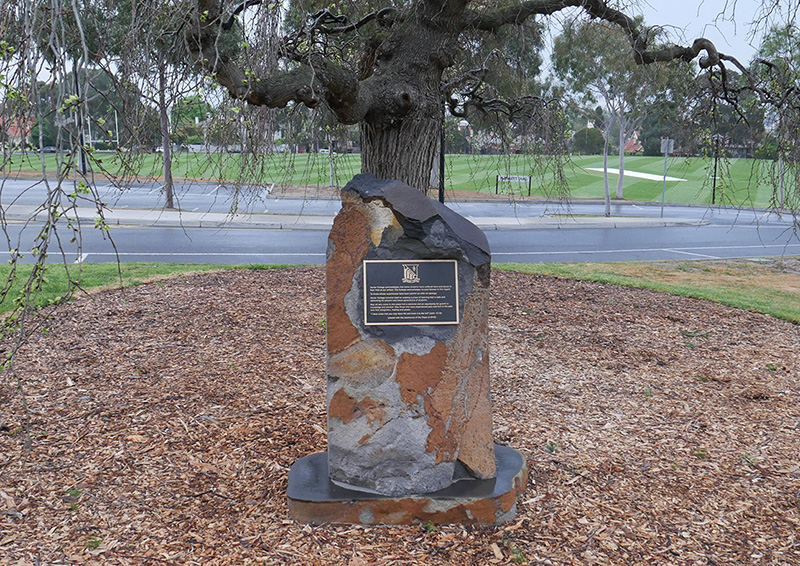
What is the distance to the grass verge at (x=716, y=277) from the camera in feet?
31.3

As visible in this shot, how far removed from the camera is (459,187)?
3422cm

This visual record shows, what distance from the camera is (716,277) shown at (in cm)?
1182

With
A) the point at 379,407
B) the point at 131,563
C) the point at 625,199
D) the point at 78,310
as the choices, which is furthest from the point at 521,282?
the point at 625,199

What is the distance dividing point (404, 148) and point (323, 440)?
3291mm

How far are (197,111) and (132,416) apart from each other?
2400 mm

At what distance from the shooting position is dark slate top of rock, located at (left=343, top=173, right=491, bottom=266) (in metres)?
3.70

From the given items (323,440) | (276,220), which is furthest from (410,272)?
(276,220)

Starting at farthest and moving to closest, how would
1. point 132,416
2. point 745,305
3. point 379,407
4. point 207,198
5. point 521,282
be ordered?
point 207,198
point 521,282
point 745,305
point 132,416
point 379,407

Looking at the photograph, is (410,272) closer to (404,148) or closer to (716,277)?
(404,148)

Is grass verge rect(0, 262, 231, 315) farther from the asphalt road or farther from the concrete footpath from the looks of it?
the concrete footpath

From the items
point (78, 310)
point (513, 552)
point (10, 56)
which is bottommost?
point (513, 552)

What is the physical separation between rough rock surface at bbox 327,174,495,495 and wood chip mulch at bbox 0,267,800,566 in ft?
1.22

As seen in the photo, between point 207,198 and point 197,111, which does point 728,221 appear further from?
point 197,111

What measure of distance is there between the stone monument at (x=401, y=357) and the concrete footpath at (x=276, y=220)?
13072 millimetres
